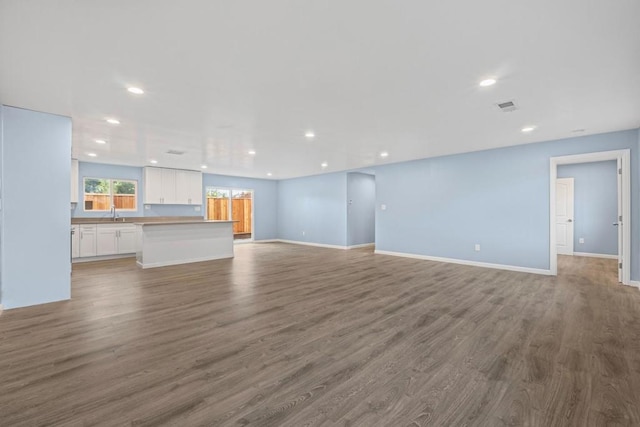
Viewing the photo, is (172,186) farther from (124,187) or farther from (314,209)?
(314,209)

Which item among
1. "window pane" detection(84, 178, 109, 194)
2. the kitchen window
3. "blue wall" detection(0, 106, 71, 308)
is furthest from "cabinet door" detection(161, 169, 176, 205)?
"blue wall" detection(0, 106, 71, 308)

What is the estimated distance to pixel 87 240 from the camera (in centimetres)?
683

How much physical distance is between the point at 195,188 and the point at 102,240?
2.71m

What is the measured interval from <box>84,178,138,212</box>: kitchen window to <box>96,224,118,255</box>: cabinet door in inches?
37.2

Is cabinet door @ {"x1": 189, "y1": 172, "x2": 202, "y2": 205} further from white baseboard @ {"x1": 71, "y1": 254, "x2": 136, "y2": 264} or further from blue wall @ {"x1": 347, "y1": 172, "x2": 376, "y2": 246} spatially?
blue wall @ {"x1": 347, "y1": 172, "x2": 376, "y2": 246}

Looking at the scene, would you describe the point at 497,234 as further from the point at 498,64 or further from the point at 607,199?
the point at 498,64

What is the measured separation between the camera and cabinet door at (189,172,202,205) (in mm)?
8742

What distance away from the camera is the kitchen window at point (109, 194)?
7.57 m

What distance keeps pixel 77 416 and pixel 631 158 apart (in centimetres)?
707

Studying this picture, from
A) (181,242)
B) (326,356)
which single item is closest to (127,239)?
(181,242)

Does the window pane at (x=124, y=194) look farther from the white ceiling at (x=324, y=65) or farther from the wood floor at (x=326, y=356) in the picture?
the wood floor at (x=326, y=356)

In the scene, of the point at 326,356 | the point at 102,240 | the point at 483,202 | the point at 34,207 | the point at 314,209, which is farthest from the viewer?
the point at 314,209

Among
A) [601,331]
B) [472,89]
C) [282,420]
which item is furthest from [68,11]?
[601,331]

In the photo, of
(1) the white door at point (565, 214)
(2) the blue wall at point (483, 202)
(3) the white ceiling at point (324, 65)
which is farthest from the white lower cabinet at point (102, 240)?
(1) the white door at point (565, 214)
